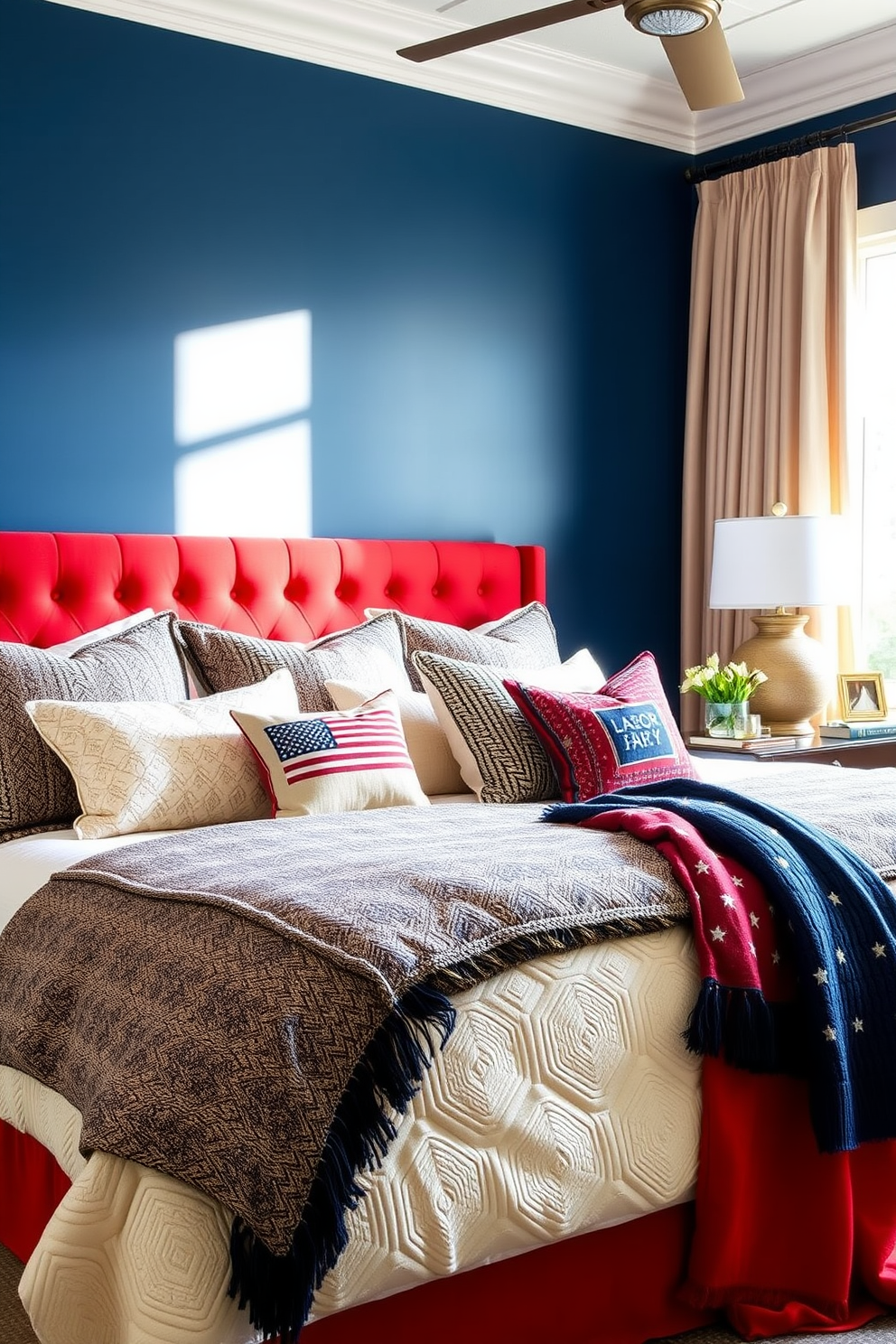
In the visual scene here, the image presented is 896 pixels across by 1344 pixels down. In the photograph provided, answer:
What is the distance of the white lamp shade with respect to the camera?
4.10 m

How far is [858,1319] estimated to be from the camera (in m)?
2.04

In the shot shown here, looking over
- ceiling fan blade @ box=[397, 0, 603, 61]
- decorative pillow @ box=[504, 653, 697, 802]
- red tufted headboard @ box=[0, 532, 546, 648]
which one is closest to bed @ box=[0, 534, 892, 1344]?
decorative pillow @ box=[504, 653, 697, 802]

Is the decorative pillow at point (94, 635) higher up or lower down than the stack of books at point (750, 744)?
higher up

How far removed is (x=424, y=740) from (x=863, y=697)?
5.69 ft

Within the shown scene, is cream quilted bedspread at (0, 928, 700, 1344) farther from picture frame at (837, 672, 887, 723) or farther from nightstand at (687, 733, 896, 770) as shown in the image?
picture frame at (837, 672, 887, 723)

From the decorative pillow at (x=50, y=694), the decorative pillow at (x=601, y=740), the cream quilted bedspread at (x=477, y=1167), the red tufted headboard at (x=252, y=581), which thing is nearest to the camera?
the cream quilted bedspread at (x=477, y=1167)

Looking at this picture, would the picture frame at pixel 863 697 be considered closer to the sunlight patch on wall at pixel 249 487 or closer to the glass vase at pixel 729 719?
the glass vase at pixel 729 719

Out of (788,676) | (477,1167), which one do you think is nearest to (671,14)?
(477,1167)

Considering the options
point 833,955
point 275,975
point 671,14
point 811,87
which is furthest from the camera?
point 811,87

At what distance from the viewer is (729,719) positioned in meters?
4.04

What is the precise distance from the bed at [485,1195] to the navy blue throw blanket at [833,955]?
17 centimetres

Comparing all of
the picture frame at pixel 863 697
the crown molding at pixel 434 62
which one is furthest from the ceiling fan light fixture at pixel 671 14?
the picture frame at pixel 863 697

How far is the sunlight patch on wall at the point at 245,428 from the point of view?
377 centimetres

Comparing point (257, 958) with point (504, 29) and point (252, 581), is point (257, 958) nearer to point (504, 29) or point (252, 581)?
point (504, 29)
